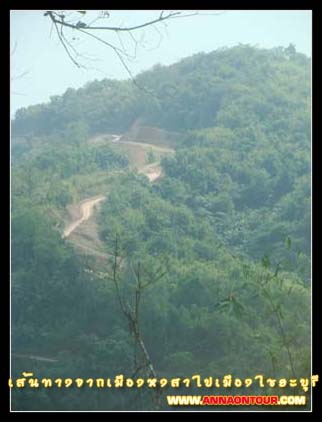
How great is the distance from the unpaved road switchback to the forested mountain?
4.0 inches

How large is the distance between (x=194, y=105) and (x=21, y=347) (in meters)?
4.24

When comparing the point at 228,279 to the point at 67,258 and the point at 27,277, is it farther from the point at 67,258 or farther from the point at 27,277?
the point at 27,277

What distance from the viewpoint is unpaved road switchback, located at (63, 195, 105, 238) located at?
23.6 feet

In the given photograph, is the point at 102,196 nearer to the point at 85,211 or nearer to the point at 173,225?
the point at 85,211

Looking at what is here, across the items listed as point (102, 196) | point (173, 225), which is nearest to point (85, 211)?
point (102, 196)

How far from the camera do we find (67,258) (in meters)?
6.66

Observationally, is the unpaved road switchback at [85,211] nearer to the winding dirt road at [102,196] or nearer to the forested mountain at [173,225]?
the winding dirt road at [102,196]

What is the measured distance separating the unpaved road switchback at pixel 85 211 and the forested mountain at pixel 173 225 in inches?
4.0

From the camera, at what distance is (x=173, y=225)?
25.4 ft

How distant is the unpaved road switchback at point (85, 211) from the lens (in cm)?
719

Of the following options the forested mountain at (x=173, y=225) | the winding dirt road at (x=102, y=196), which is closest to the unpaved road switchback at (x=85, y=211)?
the winding dirt road at (x=102, y=196)

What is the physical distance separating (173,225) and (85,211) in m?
1.01

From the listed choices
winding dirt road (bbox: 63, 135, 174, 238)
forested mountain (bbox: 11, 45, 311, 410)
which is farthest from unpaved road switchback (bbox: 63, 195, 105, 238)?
forested mountain (bbox: 11, 45, 311, 410)

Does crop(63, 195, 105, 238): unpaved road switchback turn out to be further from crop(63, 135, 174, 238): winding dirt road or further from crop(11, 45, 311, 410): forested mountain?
crop(11, 45, 311, 410): forested mountain
